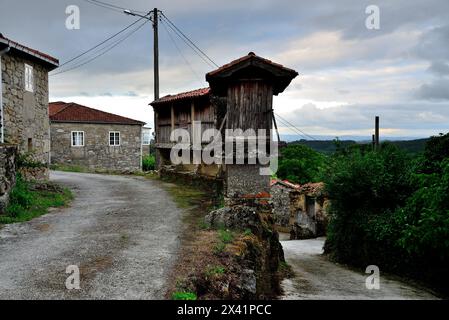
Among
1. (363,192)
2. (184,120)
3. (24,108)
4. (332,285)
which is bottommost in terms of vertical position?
(332,285)

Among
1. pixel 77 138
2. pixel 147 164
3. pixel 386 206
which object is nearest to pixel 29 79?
pixel 386 206

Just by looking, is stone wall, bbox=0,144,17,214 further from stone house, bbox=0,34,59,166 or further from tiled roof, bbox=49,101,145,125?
tiled roof, bbox=49,101,145,125

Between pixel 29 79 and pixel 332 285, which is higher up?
pixel 29 79

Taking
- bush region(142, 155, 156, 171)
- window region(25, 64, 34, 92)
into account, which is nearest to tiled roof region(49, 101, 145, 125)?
bush region(142, 155, 156, 171)

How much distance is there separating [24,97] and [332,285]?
12.7 m

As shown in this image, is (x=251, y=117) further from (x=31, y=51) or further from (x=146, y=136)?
(x=146, y=136)

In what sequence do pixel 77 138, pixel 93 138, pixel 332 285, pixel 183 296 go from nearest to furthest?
pixel 183 296 < pixel 332 285 < pixel 77 138 < pixel 93 138

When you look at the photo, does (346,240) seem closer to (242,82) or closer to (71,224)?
(242,82)

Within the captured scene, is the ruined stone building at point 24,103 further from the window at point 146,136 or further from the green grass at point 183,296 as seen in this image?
the window at point 146,136

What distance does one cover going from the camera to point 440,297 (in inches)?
446

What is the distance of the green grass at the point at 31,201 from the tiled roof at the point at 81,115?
17.7 meters

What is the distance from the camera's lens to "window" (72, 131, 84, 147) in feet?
96.2

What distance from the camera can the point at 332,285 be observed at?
11.6m
